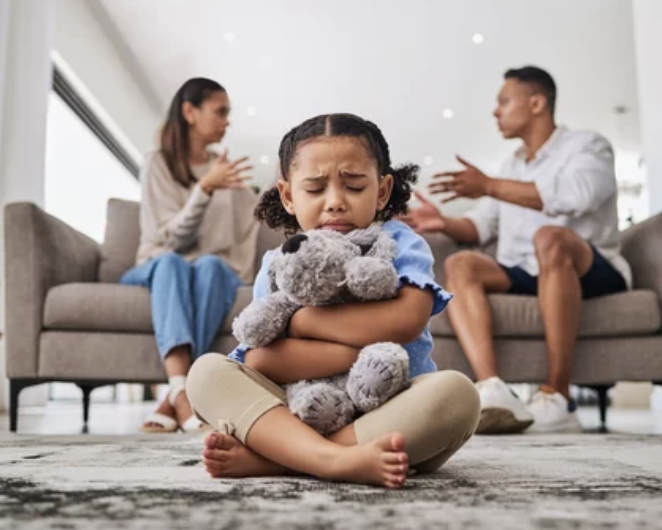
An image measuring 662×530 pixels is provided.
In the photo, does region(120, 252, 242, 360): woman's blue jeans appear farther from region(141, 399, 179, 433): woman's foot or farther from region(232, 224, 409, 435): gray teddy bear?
region(232, 224, 409, 435): gray teddy bear

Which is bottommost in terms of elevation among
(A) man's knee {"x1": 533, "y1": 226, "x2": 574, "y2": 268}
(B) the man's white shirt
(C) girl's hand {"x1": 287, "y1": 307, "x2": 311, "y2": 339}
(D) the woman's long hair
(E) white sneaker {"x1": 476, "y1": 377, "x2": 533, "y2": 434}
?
(E) white sneaker {"x1": 476, "y1": 377, "x2": 533, "y2": 434}

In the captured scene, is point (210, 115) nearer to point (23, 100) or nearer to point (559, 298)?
point (559, 298)

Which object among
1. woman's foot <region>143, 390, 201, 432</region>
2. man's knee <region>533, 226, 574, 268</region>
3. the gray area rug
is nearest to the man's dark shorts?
man's knee <region>533, 226, 574, 268</region>

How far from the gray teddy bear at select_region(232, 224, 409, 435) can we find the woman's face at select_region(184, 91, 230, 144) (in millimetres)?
1739

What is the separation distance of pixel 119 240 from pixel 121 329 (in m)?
0.53

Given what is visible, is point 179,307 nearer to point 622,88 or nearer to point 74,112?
point 74,112

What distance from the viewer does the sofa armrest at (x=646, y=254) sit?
2.37 m

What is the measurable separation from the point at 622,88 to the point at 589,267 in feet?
17.4

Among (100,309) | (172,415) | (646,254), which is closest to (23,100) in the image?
(100,309)

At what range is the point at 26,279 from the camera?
221 centimetres

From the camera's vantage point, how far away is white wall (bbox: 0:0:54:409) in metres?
3.63

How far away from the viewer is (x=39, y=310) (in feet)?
7.26

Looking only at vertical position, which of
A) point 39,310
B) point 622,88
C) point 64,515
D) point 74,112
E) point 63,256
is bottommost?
point 64,515

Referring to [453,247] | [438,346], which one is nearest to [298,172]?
[438,346]
